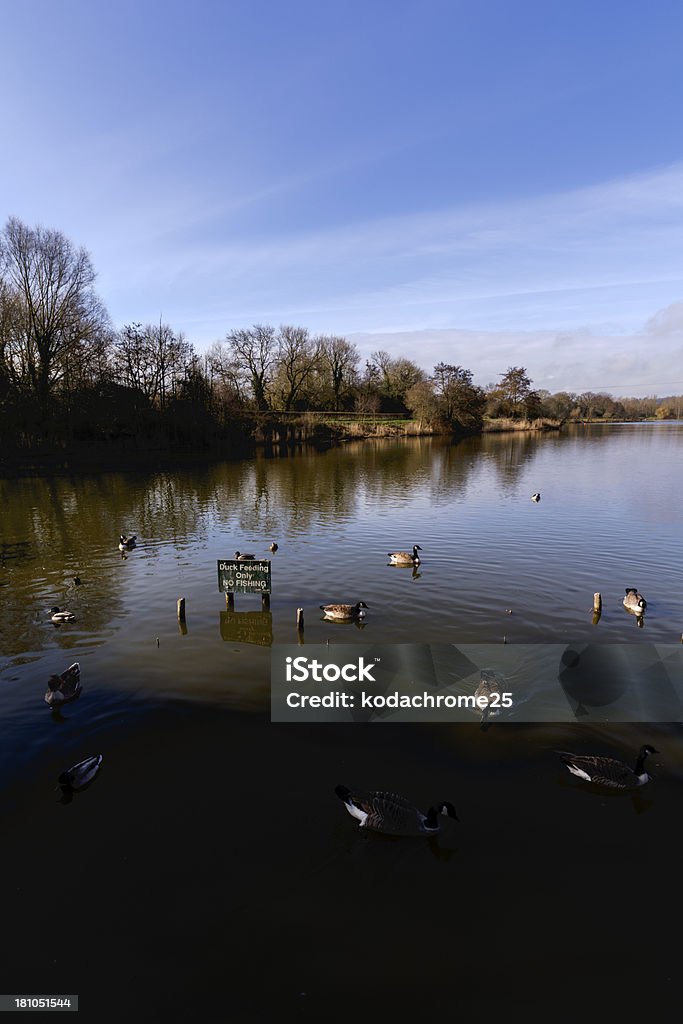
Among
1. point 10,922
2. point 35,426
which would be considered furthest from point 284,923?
point 35,426

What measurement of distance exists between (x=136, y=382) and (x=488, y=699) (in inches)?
2722

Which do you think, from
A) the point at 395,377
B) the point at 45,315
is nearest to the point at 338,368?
the point at 395,377

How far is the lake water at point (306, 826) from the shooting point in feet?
19.5

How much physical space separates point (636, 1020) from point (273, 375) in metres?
110

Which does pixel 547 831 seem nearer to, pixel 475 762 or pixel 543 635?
pixel 475 762

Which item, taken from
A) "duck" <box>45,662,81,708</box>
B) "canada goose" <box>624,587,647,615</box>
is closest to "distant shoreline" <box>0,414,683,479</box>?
"duck" <box>45,662,81,708</box>

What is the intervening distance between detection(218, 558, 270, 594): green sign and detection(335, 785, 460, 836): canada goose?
8583 mm

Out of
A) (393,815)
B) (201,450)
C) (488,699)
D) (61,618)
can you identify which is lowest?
(393,815)

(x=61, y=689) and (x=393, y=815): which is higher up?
(x=61, y=689)

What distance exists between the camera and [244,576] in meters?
16.0

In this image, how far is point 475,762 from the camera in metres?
9.55

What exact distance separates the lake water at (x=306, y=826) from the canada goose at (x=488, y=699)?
0.33 metres
